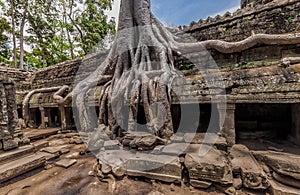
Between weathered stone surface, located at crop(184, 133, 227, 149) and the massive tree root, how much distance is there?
18.9 inches

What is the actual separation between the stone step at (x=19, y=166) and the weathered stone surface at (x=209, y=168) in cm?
302

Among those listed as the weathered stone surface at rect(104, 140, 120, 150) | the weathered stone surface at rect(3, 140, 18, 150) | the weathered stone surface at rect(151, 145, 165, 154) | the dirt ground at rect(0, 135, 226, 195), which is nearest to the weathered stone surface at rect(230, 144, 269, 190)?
the dirt ground at rect(0, 135, 226, 195)

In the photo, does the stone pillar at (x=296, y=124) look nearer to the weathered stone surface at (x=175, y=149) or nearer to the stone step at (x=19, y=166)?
the weathered stone surface at (x=175, y=149)

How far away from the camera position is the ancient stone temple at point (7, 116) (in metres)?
2.95

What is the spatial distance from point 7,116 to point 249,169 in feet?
15.3

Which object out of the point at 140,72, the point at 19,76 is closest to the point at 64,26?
the point at 19,76

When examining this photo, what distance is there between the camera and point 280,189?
1.98 m

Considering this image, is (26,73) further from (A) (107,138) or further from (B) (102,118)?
(A) (107,138)

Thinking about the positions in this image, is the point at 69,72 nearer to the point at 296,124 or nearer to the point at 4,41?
the point at 296,124

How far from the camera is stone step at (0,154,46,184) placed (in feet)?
8.32

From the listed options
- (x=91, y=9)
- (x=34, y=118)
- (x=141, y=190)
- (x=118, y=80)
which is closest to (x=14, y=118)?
(x=118, y=80)

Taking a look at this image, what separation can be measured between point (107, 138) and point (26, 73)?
9812 millimetres

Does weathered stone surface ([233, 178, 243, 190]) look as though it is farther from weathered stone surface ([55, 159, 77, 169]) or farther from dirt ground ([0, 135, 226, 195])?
weathered stone surface ([55, 159, 77, 169])

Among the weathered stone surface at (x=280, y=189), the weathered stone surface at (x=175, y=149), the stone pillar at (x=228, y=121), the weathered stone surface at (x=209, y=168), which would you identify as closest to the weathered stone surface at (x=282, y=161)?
the weathered stone surface at (x=280, y=189)
